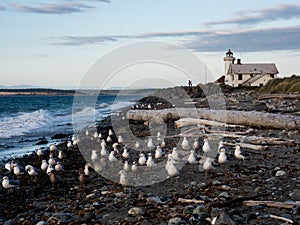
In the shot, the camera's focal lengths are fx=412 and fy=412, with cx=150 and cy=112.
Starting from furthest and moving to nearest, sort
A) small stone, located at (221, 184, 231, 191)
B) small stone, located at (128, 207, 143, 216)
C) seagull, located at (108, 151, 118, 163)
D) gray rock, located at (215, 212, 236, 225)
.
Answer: seagull, located at (108, 151, 118, 163)
small stone, located at (221, 184, 231, 191)
small stone, located at (128, 207, 143, 216)
gray rock, located at (215, 212, 236, 225)

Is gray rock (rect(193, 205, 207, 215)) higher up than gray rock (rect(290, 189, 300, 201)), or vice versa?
gray rock (rect(290, 189, 300, 201))

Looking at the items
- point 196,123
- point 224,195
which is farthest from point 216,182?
point 196,123

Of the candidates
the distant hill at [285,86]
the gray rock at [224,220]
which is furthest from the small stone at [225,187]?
the distant hill at [285,86]

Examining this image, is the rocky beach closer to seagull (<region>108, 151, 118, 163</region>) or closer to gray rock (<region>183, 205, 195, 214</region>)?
gray rock (<region>183, 205, 195, 214</region>)

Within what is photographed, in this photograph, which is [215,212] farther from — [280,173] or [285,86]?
[285,86]

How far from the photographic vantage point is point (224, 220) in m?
5.40

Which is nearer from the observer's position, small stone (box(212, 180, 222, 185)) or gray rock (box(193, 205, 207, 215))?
gray rock (box(193, 205, 207, 215))

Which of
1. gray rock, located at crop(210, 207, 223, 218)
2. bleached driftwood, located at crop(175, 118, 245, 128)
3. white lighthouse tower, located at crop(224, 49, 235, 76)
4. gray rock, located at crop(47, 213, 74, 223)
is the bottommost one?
gray rock, located at crop(47, 213, 74, 223)

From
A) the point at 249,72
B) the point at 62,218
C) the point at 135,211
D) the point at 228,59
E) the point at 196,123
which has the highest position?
the point at 228,59

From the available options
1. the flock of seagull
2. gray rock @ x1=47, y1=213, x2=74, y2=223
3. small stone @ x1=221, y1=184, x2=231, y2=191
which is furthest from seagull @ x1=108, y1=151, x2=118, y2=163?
gray rock @ x1=47, y1=213, x2=74, y2=223

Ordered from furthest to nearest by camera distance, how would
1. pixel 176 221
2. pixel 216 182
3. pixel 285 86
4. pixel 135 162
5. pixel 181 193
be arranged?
pixel 285 86 → pixel 135 162 → pixel 216 182 → pixel 181 193 → pixel 176 221

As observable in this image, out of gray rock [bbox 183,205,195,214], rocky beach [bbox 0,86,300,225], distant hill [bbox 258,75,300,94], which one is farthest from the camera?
distant hill [bbox 258,75,300,94]

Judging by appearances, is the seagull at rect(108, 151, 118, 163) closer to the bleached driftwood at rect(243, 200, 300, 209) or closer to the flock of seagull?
the flock of seagull

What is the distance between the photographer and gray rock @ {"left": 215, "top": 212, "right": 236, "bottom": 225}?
5.36 m
